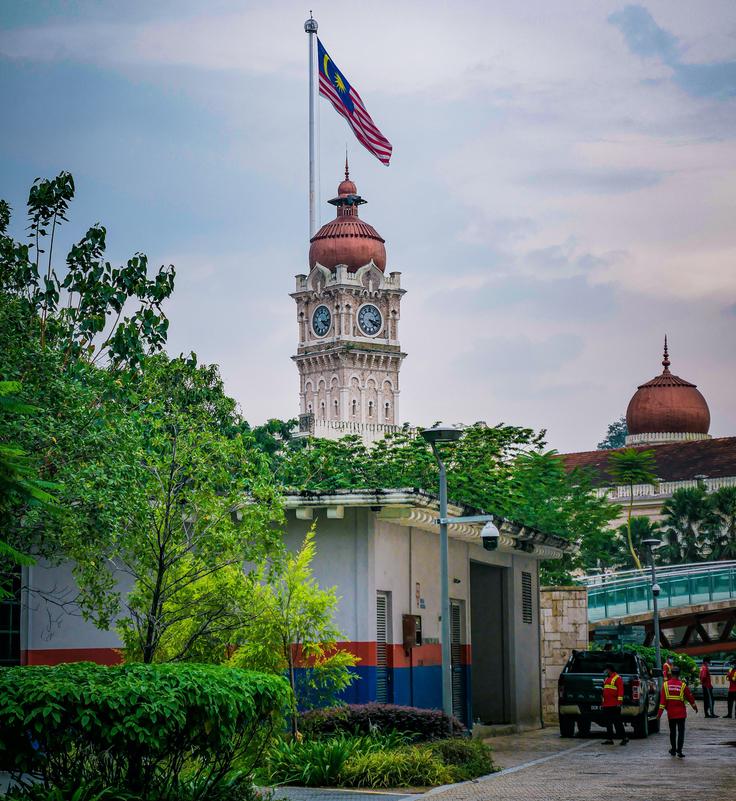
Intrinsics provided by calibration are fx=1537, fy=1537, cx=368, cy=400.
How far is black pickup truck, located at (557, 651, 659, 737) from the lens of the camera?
31531mm

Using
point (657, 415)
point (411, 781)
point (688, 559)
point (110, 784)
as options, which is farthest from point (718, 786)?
point (657, 415)

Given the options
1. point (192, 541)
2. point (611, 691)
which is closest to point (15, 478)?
point (192, 541)

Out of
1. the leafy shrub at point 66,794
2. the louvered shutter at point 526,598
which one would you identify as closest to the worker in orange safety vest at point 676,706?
the louvered shutter at point 526,598

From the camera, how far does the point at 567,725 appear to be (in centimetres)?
3247

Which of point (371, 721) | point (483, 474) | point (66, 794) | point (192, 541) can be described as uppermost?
point (483, 474)

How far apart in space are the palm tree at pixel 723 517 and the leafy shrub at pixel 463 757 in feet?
219

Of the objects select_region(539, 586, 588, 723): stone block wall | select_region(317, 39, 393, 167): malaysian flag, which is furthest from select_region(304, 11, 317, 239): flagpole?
select_region(539, 586, 588, 723): stone block wall

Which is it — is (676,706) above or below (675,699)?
below

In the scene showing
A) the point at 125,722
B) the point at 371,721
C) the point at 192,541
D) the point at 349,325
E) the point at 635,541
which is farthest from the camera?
the point at 349,325

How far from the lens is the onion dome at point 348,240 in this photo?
6324 inches

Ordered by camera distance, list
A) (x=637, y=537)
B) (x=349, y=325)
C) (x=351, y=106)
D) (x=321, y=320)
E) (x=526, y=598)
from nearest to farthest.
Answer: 1. (x=526, y=598)
2. (x=637, y=537)
3. (x=351, y=106)
4. (x=349, y=325)
5. (x=321, y=320)

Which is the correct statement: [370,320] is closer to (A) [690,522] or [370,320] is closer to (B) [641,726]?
(A) [690,522]

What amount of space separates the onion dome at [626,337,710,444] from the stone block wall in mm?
94251

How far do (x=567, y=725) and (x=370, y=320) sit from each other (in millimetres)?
129618
